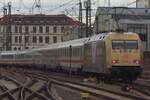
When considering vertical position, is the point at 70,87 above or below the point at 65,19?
below

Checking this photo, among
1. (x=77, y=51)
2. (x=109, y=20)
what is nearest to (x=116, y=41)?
(x=77, y=51)

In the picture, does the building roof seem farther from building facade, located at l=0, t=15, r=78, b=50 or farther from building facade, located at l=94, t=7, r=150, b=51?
building facade, located at l=94, t=7, r=150, b=51

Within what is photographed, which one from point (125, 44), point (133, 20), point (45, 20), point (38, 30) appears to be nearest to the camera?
point (125, 44)

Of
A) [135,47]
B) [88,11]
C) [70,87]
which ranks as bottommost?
[70,87]

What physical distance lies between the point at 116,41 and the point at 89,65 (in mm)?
5333

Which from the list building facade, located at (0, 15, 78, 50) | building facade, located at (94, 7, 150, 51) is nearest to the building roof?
building facade, located at (0, 15, 78, 50)

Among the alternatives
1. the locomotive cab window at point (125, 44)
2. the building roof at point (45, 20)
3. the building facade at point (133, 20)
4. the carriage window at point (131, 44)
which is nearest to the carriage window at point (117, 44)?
the locomotive cab window at point (125, 44)

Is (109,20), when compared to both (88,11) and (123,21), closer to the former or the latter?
(123,21)

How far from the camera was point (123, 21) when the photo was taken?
93188 millimetres

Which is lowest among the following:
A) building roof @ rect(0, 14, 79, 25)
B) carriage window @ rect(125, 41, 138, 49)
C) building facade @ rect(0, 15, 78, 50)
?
carriage window @ rect(125, 41, 138, 49)

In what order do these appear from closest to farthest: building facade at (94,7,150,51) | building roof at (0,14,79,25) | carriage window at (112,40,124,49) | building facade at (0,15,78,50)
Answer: carriage window at (112,40,124,49) → building facade at (94,7,150,51) → building roof at (0,14,79,25) → building facade at (0,15,78,50)

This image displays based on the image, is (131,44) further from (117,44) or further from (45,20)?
(45,20)

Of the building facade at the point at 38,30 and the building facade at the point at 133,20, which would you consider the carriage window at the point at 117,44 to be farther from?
the building facade at the point at 38,30

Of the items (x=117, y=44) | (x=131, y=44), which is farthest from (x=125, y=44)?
(x=117, y=44)
